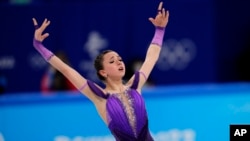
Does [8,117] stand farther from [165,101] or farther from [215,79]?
[215,79]

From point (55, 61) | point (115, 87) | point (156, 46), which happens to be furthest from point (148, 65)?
point (55, 61)

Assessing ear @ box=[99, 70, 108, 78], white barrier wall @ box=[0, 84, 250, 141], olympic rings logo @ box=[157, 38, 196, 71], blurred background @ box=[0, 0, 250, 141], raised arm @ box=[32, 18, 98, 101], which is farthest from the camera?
olympic rings logo @ box=[157, 38, 196, 71]

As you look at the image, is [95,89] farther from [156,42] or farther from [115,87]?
[156,42]

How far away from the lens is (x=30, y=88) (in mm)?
7734

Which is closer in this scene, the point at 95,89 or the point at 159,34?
the point at 95,89

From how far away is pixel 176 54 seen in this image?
787 centimetres

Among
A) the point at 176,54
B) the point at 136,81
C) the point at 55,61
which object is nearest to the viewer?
the point at 55,61

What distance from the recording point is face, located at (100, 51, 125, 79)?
12.9ft

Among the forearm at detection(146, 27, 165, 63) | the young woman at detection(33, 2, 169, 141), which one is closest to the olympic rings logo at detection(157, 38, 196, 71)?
the forearm at detection(146, 27, 165, 63)

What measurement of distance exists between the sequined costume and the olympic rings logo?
386 cm

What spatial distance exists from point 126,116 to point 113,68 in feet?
0.88

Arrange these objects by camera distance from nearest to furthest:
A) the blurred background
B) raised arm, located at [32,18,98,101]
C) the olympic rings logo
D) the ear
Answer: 1. raised arm, located at [32,18,98,101]
2. the ear
3. the blurred background
4. the olympic rings logo

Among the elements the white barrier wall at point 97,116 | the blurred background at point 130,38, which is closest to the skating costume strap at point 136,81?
the white barrier wall at point 97,116

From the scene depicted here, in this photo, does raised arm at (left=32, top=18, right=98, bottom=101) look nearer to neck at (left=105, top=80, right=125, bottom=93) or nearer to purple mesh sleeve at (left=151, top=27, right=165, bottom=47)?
neck at (left=105, top=80, right=125, bottom=93)
